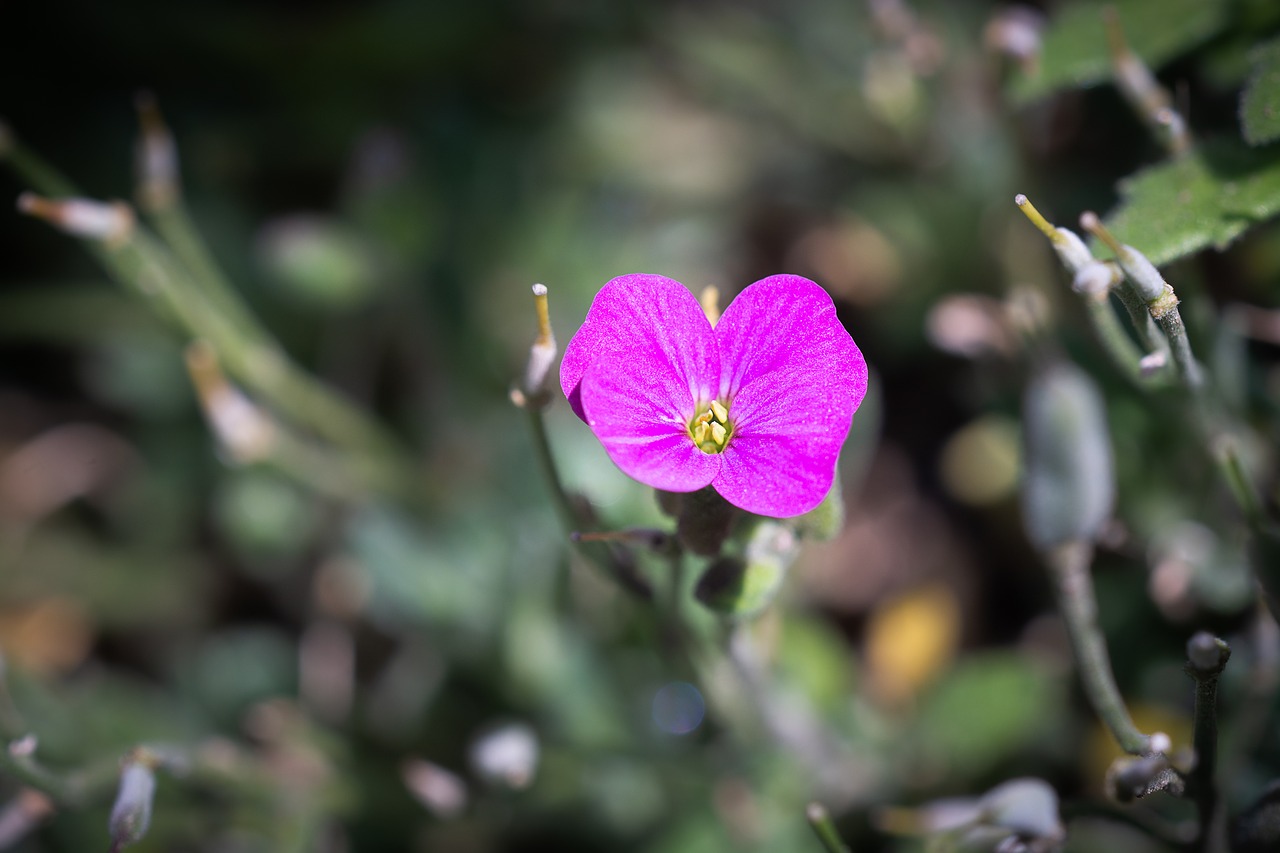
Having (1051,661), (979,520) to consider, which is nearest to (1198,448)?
(1051,661)

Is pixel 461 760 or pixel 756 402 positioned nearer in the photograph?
pixel 756 402

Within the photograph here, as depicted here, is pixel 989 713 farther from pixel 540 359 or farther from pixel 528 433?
pixel 540 359

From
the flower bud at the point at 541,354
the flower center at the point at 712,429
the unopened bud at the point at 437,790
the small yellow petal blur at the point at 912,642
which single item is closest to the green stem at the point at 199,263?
the unopened bud at the point at 437,790

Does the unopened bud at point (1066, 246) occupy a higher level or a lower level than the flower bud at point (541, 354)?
higher

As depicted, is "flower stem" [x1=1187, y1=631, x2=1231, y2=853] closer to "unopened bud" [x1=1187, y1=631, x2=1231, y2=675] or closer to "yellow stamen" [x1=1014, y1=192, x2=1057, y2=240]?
"unopened bud" [x1=1187, y1=631, x2=1231, y2=675]

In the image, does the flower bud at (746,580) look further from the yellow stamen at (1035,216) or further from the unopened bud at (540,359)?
the yellow stamen at (1035,216)

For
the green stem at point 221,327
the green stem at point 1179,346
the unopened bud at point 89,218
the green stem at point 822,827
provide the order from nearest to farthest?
the green stem at point 1179,346 < the green stem at point 822,827 < the unopened bud at point 89,218 < the green stem at point 221,327

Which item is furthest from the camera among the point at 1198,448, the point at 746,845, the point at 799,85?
the point at 799,85

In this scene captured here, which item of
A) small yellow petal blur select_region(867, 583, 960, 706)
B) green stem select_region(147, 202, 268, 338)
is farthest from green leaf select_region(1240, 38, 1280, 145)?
green stem select_region(147, 202, 268, 338)

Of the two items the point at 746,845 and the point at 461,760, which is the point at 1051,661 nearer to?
the point at 746,845
